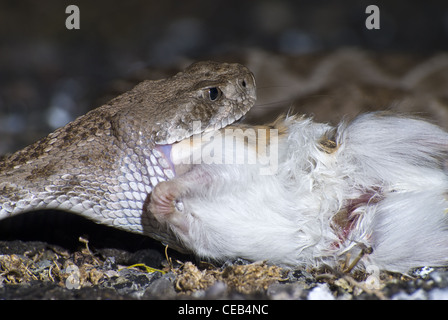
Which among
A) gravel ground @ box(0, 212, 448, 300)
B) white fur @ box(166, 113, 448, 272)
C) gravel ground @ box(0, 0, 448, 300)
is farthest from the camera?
gravel ground @ box(0, 0, 448, 300)

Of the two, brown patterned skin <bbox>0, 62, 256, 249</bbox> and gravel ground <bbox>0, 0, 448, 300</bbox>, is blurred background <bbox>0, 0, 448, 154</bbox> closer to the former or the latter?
gravel ground <bbox>0, 0, 448, 300</bbox>

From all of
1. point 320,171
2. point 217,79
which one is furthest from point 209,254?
point 217,79

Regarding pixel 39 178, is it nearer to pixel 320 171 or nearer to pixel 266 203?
pixel 266 203

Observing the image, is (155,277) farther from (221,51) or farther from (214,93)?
(221,51)

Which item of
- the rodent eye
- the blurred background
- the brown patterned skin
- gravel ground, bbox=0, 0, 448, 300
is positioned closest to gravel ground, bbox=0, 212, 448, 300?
gravel ground, bbox=0, 0, 448, 300

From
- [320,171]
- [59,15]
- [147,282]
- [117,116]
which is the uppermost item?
[59,15]

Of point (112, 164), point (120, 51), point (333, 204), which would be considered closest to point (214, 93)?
point (112, 164)
